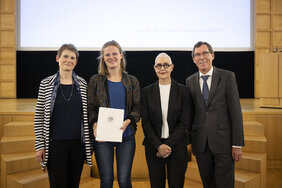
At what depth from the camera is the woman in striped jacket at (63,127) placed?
5.76 feet

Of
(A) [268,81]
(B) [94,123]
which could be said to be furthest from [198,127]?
(A) [268,81]

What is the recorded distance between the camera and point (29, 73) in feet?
22.8

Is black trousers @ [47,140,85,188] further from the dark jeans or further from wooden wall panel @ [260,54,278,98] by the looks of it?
wooden wall panel @ [260,54,278,98]

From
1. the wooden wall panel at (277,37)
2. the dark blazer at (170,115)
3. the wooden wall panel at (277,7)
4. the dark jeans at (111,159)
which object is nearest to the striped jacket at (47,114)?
the dark jeans at (111,159)

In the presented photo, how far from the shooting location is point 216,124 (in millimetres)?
1907

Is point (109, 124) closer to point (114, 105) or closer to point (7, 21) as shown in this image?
point (114, 105)

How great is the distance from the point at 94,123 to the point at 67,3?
5425 mm

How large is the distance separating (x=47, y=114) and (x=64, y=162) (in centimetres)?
37

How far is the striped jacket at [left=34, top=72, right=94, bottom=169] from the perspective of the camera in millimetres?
1755

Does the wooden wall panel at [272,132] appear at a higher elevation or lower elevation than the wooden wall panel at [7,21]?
lower

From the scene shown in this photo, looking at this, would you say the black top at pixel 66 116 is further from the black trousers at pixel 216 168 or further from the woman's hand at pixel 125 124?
the black trousers at pixel 216 168

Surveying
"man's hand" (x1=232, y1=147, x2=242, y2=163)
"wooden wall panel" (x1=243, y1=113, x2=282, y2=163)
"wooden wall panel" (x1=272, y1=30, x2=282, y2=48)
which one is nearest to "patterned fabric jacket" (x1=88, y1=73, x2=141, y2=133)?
"man's hand" (x1=232, y1=147, x2=242, y2=163)

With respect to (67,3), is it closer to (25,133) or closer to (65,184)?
(25,133)

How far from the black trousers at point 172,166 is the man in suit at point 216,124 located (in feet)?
0.66
